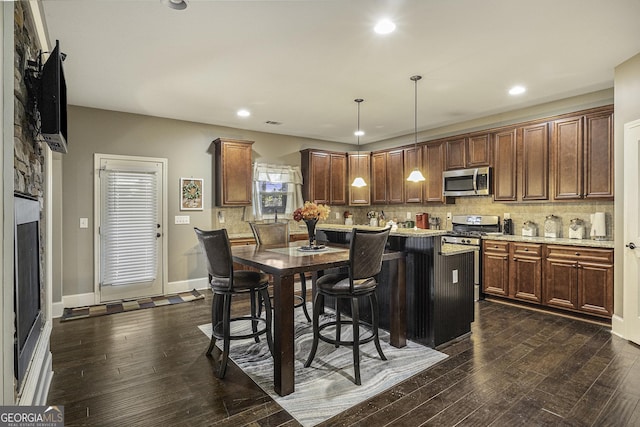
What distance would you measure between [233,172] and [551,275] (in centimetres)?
470

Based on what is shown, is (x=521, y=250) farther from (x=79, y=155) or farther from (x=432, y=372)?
(x=79, y=155)

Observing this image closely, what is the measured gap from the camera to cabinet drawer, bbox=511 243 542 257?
431 centimetres

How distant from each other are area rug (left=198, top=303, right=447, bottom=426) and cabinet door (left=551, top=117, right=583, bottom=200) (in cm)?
286

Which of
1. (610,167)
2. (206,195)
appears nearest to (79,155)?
(206,195)

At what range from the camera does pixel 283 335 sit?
241 cm

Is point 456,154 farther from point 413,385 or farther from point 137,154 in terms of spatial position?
point 137,154

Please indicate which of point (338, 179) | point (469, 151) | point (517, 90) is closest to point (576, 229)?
point (469, 151)

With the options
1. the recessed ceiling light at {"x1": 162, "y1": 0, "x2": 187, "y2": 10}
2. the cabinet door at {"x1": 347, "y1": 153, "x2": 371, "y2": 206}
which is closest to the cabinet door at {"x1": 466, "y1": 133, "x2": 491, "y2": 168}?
the cabinet door at {"x1": 347, "y1": 153, "x2": 371, "y2": 206}

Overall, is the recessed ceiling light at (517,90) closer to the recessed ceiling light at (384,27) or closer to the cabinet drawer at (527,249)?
the cabinet drawer at (527,249)

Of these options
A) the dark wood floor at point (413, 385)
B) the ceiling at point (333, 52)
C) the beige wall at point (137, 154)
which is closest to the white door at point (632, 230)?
the dark wood floor at point (413, 385)

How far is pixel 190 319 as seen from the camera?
13.4 ft

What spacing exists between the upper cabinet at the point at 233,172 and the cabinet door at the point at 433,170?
3.05m

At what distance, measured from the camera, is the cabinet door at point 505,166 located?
4.89 metres

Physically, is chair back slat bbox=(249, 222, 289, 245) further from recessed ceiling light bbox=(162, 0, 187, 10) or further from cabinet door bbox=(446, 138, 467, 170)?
cabinet door bbox=(446, 138, 467, 170)
